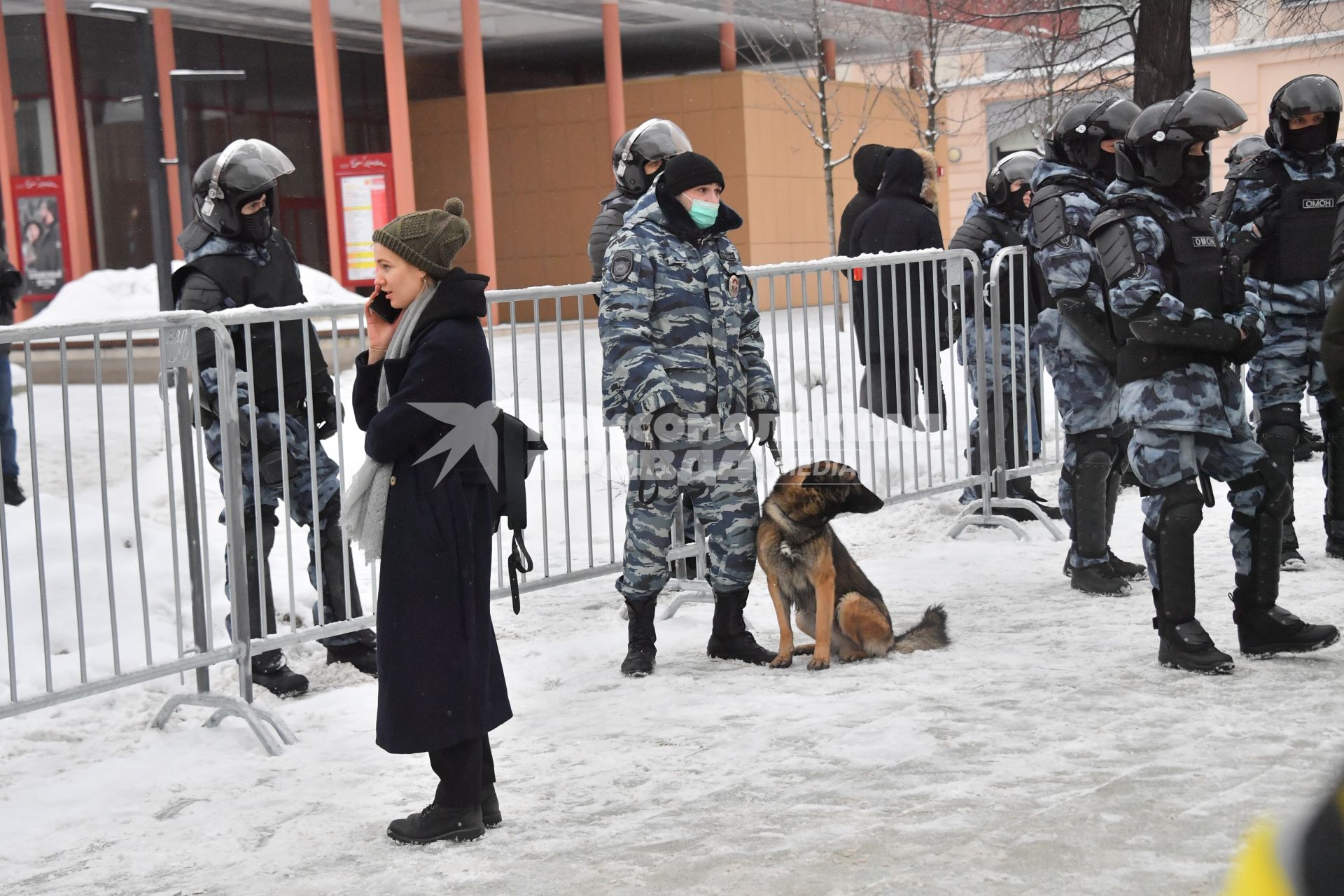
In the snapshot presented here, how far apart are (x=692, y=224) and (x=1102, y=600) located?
2.75 metres

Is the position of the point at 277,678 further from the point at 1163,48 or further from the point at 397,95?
the point at 397,95

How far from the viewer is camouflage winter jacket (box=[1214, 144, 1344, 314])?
23.0 feet

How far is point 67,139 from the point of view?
67.7 feet

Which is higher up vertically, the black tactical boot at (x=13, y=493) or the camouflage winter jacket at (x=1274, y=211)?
the camouflage winter jacket at (x=1274, y=211)

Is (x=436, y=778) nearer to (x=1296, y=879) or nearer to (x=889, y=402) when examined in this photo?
(x=1296, y=879)

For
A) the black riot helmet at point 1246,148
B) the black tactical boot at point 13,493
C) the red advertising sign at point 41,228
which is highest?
the red advertising sign at point 41,228

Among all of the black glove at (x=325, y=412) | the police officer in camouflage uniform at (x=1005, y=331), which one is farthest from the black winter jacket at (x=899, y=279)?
the black glove at (x=325, y=412)

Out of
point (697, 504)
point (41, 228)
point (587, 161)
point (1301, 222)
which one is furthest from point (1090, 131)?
point (587, 161)

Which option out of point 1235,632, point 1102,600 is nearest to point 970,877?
point 1235,632

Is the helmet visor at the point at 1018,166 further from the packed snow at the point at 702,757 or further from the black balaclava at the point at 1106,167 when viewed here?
the packed snow at the point at 702,757

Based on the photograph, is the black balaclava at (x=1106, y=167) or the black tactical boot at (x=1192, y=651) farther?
the black balaclava at (x=1106, y=167)

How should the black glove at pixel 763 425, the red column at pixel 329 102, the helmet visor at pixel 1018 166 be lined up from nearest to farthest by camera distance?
the black glove at pixel 763 425 < the helmet visor at pixel 1018 166 < the red column at pixel 329 102

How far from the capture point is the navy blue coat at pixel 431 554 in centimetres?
414

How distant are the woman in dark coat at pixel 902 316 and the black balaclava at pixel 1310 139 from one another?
7.03 feet
